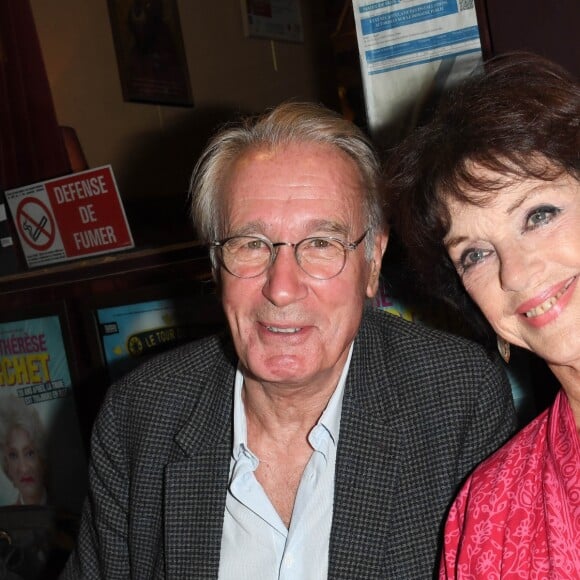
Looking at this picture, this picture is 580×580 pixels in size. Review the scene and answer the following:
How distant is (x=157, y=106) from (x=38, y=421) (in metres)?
3.71

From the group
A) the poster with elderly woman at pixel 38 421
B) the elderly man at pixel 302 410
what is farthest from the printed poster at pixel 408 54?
the poster with elderly woman at pixel 38 421

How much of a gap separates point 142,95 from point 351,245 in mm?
4665

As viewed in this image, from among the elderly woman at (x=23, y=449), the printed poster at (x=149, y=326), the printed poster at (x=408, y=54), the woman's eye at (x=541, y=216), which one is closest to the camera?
the woman's eye at (x=541, y=216)

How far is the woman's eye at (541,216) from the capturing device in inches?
60.2

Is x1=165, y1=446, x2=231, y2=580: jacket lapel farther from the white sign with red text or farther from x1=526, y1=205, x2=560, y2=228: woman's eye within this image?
the white sign with red text

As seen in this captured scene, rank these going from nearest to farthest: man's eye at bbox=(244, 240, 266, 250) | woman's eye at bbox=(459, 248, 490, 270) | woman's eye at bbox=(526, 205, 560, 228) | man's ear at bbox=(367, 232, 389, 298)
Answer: woman's eye at bbox=(526, 205, 560, 228) < woman's eye at bbox=(459, 248, 490, 270) < man's eye at bbox=(244, 240, 266, 250) < man's ear at bbox=(367, 232, 389, 298)

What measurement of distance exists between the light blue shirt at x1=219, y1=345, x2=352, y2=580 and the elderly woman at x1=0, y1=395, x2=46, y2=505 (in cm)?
146

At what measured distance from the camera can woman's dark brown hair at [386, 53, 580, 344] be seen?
157 cm

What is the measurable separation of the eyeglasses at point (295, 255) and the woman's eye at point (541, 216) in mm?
562

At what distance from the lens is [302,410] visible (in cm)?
214

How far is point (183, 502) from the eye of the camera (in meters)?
2.13

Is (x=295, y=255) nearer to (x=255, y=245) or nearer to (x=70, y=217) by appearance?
(x=255, y=245)

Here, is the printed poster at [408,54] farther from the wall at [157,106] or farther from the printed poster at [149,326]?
the wall at [157,106]

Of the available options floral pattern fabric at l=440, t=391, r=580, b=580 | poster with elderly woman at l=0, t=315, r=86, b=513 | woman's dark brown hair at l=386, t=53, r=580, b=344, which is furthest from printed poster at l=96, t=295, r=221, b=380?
floral pattern fabric at l=440, t=391, r=580, b=580
